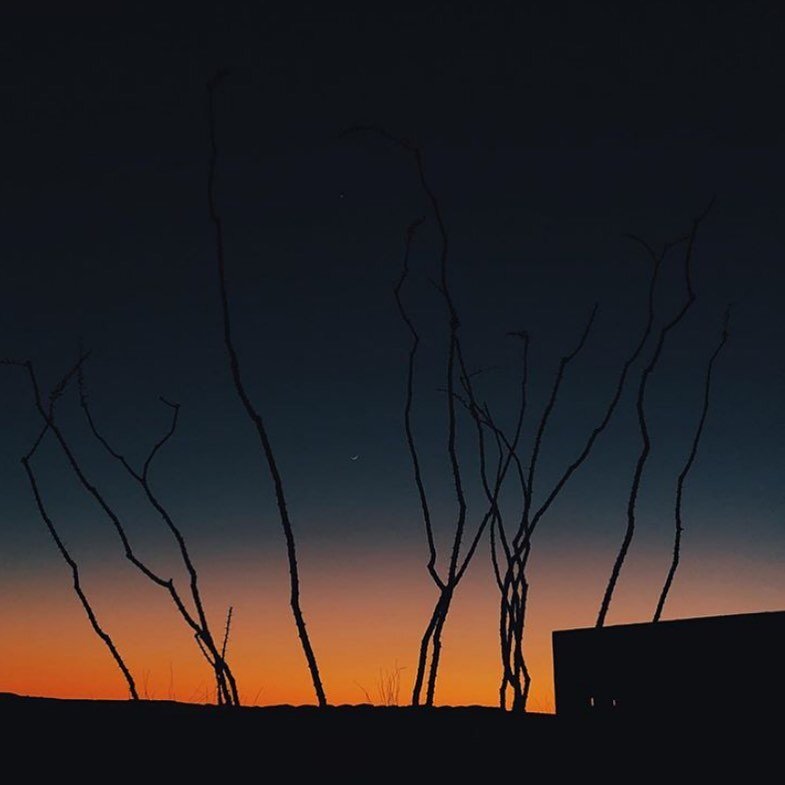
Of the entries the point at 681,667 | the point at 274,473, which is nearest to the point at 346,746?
the point at 274,473

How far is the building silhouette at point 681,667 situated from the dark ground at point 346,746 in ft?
0.23

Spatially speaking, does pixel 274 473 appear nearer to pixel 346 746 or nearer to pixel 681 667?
pixel 346 746

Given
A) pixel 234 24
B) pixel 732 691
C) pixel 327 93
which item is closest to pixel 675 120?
pixel 327 93

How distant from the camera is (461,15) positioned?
8.26 feet

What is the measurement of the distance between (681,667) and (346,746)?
0.47m

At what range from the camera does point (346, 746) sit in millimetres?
1164

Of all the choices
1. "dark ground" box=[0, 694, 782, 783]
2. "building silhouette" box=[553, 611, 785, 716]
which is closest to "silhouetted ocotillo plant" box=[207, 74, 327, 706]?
"dark ground" box=[0, 694, 782, 783]

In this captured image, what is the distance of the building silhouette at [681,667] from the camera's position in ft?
4.34

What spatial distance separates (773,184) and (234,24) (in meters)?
1.32

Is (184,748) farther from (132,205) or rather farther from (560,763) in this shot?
(132,205)

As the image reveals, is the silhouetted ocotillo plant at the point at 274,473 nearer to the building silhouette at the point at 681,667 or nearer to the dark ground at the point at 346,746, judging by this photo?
the dark ground at the point at 346,746

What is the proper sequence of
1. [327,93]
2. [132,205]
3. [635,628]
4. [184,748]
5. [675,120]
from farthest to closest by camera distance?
1. [132,205]
2. [675,120]
3. [327,93]
4. [635,628]
5. [184,748]

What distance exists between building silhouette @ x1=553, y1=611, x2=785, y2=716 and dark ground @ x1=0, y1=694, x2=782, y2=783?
7 cm

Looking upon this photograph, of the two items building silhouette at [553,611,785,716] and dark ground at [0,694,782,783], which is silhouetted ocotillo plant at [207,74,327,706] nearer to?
dark ground at [0,694,782,783]
